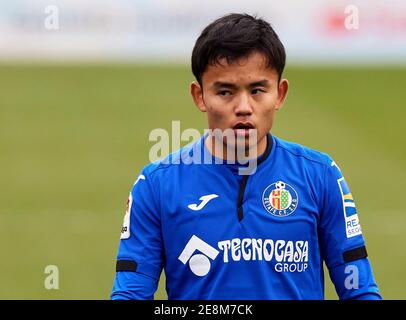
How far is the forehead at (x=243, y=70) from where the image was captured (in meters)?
3.93

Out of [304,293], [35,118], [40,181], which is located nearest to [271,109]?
[304,293]

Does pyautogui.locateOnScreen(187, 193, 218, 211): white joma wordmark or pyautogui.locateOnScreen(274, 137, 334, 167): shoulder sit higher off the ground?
pyautogui.locateOnScreen(274, 137, 334, 167): shoulder

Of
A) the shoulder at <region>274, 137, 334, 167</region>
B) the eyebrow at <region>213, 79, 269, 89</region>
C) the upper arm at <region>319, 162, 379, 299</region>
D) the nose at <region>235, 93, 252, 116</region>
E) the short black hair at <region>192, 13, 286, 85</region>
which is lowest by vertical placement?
the upper arm at <region>319, 162, 379, 299</region>

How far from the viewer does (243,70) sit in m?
3.94

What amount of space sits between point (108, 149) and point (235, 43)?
472 inches

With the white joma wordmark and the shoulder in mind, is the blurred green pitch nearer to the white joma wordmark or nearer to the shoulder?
the shoulder

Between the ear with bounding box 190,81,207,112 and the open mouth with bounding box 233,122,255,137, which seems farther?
the ear with bounding box 190,81,207,112

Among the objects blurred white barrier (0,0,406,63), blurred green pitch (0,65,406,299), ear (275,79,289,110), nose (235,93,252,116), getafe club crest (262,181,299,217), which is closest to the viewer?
nose (235,93,252,116)

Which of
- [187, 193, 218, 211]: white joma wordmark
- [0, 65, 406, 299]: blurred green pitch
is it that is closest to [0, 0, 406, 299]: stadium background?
[0, 65, 406, 299]: blurred green pitch

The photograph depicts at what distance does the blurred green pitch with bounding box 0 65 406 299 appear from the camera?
1000 centimetres

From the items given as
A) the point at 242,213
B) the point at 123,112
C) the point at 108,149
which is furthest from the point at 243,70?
the point at 123,112

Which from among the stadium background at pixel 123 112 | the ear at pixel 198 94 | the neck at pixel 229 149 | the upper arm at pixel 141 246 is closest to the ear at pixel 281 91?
the neck at pixel 229 149

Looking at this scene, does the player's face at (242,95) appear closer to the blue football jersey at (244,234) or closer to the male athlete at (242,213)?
the male athlete at (242,213)
